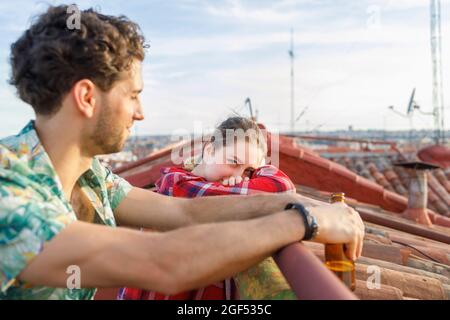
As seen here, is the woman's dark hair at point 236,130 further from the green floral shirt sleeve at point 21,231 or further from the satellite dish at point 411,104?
the satellite dish at point 411,104

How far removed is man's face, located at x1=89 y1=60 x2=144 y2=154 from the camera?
1829 millimetres

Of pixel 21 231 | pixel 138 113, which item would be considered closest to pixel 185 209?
pixel 138 113

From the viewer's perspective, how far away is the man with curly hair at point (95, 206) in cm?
142

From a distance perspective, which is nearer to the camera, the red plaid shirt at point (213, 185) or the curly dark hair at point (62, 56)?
the curly dark hair at point (62, 56)

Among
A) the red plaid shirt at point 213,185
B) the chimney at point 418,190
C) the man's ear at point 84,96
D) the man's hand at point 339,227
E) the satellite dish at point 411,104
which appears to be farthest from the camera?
the satellite dish at point 411,104

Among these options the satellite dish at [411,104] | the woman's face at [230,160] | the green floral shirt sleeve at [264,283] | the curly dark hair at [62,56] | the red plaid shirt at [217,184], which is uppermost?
the satellite dish at [411,104]

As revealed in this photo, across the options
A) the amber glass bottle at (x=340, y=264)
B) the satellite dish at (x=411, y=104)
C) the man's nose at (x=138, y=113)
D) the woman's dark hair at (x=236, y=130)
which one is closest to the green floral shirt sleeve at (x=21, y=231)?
the man's nose at (x=138, y=113)

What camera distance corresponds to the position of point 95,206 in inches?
82.6

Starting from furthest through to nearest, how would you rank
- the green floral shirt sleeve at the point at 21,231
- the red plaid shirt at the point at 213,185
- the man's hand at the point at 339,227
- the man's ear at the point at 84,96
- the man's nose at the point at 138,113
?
the red plaid shirt at the point at 213,185 < the man's nose at the point at 138,113 < the man's ear at the point at 84,96 < the man's hand at the point at 339,227 < the green floral shirt sleeve at the point at 21,231

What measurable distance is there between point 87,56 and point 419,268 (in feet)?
7.53

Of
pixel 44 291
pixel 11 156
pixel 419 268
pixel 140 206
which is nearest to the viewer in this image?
pixel 11 156
